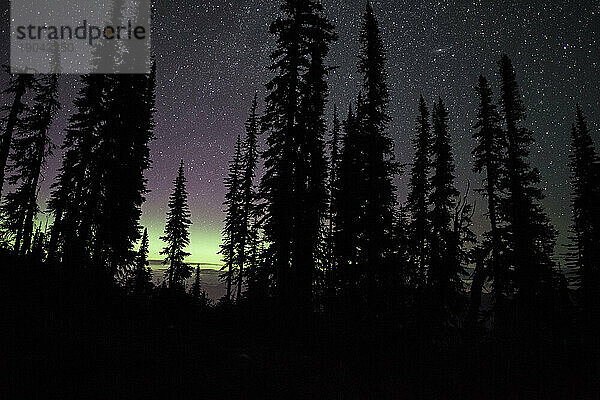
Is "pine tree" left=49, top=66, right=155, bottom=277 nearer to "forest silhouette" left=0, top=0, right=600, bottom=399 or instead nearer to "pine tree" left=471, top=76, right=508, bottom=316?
"forest silhouette" left=0, top=0, right=600, bottom=399

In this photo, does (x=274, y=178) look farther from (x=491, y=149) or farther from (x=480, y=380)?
(x=491, y=149)

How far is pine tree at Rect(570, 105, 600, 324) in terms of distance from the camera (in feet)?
41.2

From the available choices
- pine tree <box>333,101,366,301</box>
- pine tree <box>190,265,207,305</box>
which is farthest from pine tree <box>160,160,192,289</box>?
pine tree <box>333,101,366,301</box>

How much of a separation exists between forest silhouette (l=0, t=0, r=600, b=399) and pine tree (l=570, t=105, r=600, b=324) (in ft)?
0.54

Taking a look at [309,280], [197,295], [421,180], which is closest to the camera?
[309,280]

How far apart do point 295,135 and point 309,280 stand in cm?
657

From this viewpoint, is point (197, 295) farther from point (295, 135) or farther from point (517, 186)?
point (517, 186)

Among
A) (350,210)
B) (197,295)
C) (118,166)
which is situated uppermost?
(118,166)

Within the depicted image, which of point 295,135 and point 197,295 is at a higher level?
point 295,135

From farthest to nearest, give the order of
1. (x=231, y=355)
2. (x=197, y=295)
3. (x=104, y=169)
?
(x=104, y=169) → (x=197, y=295) → (x=231, y=355)

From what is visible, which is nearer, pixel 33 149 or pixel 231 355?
pixel 231 355

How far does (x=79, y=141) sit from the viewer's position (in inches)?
792

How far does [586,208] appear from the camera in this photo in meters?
22.6

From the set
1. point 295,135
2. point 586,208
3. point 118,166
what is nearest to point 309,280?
point 295,135
